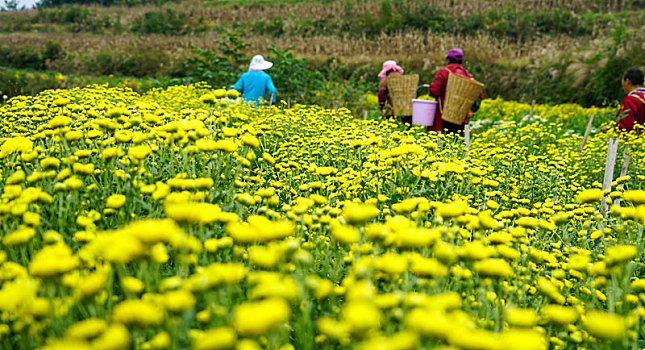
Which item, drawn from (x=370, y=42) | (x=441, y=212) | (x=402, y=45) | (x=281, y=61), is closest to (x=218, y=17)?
(x=370, y=42)

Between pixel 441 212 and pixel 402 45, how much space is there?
1966 centimetres

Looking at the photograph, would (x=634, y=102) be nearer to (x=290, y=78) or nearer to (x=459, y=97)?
(x=459, y=97)

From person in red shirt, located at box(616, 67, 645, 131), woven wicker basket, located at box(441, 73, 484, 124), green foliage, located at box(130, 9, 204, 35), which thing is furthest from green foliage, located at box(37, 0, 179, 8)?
person in red shirt, located at box(616, 67, 645, 131)

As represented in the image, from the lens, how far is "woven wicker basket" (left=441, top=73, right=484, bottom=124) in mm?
6523

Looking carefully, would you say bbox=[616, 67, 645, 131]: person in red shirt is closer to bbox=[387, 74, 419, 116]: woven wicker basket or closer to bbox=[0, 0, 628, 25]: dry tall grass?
bbox=[387, 74, 419, 116]: woven wicker basket

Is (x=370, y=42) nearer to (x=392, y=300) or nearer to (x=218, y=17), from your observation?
(x=218, y=17)

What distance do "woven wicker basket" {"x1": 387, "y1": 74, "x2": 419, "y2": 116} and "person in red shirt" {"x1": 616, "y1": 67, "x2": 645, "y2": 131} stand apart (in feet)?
11.0

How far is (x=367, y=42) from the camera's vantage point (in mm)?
21156

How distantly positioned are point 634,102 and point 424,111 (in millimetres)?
2981

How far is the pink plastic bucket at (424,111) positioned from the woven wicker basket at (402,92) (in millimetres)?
738

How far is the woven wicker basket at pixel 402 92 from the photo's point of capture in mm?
7797

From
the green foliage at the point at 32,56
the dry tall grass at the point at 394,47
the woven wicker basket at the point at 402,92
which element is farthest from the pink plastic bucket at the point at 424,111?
the green foliage at the point at 32,56

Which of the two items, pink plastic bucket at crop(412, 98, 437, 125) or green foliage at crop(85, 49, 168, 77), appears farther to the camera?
green foliage at crop(85, 49, 168, 77)

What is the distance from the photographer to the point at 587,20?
22.1 metres
